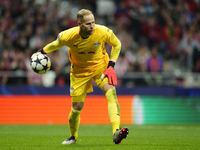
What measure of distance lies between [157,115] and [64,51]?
5621mm

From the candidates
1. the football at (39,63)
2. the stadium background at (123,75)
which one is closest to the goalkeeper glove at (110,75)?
the football at (39,63)

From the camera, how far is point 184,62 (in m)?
16.8

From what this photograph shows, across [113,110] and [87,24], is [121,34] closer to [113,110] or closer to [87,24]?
[87,24]

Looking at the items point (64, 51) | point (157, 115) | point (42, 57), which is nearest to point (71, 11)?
point (64, 51)

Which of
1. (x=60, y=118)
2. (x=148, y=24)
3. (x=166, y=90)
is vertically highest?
(x=148, y=24)

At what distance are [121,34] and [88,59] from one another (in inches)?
425

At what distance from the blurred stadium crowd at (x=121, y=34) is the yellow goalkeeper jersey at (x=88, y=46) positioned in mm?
7798

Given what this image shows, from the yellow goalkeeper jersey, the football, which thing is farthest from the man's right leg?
the football

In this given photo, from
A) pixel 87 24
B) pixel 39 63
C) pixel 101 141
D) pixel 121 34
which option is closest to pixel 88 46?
pixel 87 24

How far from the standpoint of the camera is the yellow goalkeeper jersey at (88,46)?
7121 mm

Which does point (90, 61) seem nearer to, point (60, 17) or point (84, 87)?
point (84, 87)

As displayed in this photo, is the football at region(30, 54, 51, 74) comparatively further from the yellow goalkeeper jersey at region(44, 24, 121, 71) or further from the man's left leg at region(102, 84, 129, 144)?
the man's left leg at region(102, 84, 129, 144)

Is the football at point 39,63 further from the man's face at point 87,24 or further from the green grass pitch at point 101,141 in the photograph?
the green grass pitch at point 101,141

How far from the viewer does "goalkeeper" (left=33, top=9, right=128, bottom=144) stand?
689 cm
